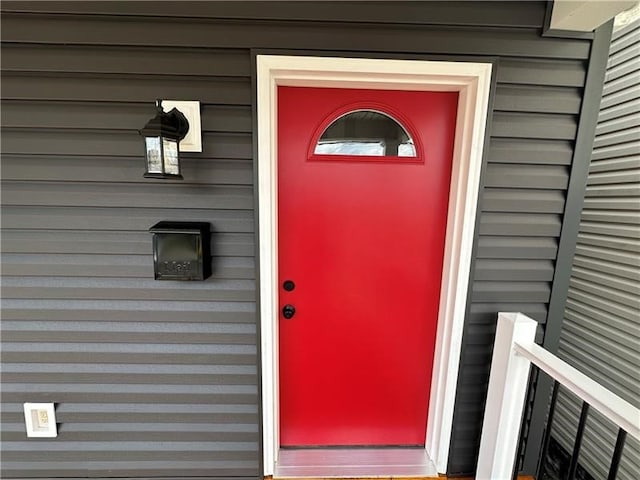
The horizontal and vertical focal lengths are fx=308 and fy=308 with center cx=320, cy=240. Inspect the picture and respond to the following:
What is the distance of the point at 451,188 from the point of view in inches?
56.6

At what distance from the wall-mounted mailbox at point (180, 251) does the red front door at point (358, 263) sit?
37 cm

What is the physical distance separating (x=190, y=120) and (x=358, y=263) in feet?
3.22

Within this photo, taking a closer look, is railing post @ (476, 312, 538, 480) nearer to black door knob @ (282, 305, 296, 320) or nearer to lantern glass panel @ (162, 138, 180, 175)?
black door knob @ (282, 305, 296, 320)

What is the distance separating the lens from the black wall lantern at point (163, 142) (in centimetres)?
116

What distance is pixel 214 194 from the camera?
1.34 metres

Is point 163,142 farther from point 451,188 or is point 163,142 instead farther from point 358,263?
point 451,188

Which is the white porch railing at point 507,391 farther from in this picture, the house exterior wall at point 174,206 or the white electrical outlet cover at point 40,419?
the white electrical outlet cover at point 40,419

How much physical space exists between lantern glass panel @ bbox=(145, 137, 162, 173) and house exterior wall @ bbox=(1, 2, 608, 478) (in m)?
0.14

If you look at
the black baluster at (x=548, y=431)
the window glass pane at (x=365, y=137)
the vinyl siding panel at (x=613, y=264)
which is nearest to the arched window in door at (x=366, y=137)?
the window glass pane at (x=365, y=137)

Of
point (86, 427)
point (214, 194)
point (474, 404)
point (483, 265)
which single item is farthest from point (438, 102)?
point (86, 427)

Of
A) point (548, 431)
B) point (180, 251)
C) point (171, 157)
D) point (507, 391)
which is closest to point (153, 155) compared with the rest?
point (171, 157)

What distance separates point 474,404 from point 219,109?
6.06ft

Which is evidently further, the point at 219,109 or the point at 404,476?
the point at 404,476

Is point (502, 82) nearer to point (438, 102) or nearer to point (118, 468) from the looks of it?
point (438, 102)
